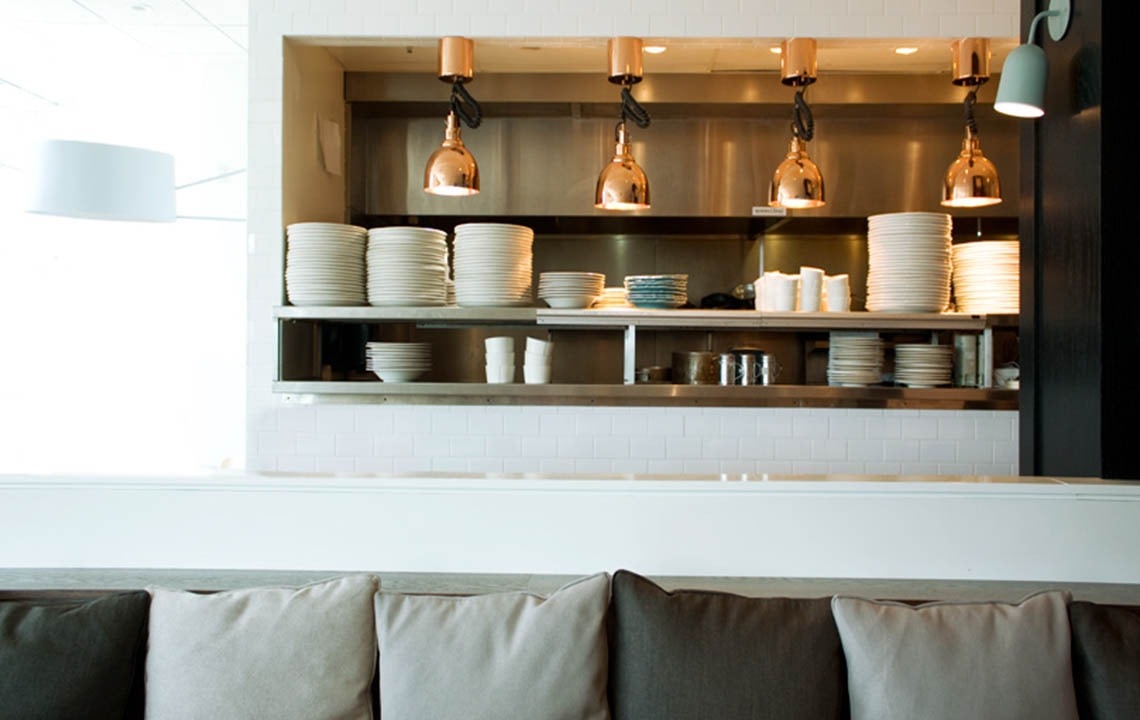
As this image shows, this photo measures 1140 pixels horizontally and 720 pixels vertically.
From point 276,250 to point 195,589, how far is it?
2.28 metres

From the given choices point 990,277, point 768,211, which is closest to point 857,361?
point 990,277

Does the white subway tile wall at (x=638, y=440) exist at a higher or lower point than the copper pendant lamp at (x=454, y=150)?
lower

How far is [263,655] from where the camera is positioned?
1821mm

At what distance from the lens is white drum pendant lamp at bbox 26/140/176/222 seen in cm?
414

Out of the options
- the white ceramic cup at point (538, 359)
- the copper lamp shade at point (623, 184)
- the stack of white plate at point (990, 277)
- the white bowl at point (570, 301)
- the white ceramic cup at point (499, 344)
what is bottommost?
the white ceramic cup at point (538, 359)

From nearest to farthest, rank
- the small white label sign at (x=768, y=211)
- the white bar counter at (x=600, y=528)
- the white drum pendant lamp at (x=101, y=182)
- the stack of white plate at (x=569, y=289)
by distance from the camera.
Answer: the white bar counter at (x=600, y=528) < the stack of white plate at (x=569, y=289) < the white drum pendant lamp at (x=101, y=182) < the small white label sign at (x=768, y=211)

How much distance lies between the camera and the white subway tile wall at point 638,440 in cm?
408

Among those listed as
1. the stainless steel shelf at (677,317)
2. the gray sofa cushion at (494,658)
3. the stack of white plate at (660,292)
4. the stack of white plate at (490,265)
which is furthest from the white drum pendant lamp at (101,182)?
the gray sofa cushion at (494,658)

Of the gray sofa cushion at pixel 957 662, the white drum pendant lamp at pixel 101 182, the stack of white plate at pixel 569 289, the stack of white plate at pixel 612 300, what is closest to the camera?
the gray sofa cushion at pixel 957 662

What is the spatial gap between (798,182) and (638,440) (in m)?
→ 1.28

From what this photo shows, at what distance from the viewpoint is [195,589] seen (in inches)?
82.7

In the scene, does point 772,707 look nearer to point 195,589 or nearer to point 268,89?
point 195,589

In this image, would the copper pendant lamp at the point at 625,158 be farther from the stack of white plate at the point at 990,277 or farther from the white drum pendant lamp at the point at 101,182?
the white drum pendant lamp at the point at 101,182

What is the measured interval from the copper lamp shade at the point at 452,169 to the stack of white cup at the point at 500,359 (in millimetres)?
663
